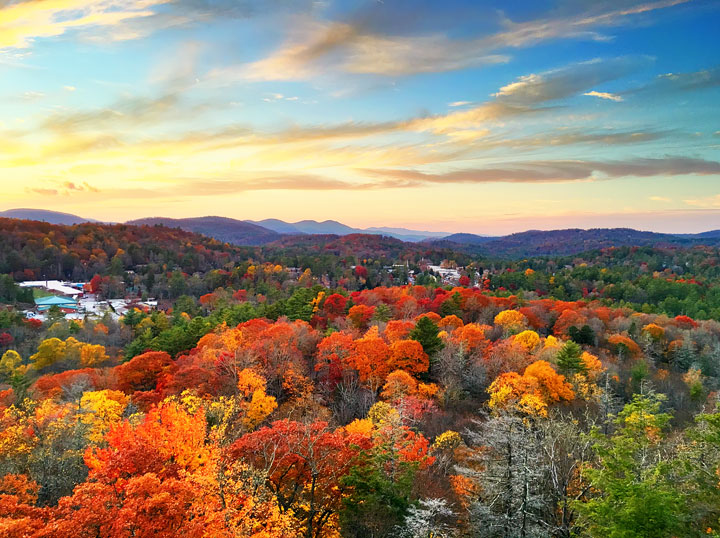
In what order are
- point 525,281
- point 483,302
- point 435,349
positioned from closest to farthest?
point 435,349 < point 483,302 < point 525,281

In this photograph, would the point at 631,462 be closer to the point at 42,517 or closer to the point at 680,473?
the point at 680,473

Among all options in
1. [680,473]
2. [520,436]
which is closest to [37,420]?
[520,436]

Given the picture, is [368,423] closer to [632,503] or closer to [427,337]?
[632,503]

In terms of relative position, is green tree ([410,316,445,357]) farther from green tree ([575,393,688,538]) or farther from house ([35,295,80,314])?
house ([35,295,80,314])

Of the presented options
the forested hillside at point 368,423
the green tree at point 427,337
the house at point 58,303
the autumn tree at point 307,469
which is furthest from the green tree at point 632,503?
the house at point 58,303

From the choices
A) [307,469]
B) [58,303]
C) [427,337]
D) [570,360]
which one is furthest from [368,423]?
[58,303]

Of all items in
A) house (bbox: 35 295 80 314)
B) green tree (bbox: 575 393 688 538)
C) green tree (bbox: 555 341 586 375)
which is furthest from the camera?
house (bbox: 35 295 80 314)

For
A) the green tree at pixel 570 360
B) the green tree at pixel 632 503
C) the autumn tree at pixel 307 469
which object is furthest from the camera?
the green tree at pixel 570 360

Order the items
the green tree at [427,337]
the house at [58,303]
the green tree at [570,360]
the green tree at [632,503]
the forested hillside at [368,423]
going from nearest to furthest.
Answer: the green tree at [632,503] → the forested hillside at [368,423] → the green tree at [570,360] → the green tree at [427,337] → the house at [58,303]

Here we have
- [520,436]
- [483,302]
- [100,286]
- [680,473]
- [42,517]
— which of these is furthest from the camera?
[100,286]

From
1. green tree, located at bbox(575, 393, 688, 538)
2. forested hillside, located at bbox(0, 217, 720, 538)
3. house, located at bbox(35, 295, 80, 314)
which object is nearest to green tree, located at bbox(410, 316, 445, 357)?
forested hillside, located at bbox(0, 217, 720, 538)

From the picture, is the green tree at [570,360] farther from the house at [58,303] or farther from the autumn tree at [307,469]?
the house at [58,303]
